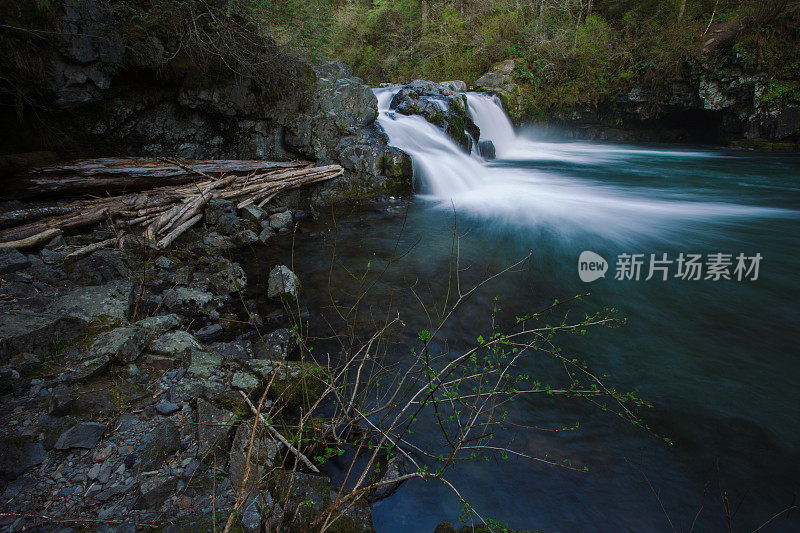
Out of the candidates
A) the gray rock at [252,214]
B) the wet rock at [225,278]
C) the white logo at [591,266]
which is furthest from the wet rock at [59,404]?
the white logo at [591,266]

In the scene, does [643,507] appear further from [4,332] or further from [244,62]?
[244,62]

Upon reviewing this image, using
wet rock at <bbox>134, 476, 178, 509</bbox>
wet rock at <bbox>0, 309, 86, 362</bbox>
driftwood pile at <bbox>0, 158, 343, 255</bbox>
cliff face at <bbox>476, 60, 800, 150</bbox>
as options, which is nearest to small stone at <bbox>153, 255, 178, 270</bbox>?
driftwood pile at <bbox>0, 158, 343, 255</bbox>

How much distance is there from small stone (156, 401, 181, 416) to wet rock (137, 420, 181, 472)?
0.11m

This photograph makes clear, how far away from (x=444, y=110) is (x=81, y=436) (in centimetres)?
1148

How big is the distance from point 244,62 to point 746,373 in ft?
29.2

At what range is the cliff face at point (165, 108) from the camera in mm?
5566

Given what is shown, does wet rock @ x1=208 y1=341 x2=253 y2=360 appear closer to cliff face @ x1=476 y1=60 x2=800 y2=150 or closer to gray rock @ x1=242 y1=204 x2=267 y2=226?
gray rock @ x1=242 y1=204 x2=267 y2=226

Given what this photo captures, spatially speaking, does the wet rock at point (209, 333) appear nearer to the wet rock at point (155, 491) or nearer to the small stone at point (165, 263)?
the small stone at point (165, 263)

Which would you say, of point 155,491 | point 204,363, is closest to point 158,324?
point 204,363

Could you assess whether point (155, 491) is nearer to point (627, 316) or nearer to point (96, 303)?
point (96, 303)

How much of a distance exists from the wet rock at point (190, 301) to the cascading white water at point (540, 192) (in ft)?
17.8

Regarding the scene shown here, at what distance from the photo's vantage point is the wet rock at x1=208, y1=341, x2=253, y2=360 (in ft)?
10.5

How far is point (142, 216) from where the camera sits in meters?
5.60

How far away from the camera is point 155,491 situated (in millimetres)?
1884
